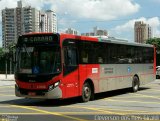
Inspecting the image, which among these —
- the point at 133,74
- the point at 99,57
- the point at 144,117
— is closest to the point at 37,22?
the point at 133,74

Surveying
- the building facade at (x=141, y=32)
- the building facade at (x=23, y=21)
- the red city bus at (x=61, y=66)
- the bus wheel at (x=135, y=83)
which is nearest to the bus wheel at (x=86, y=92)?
the red city bus at (x=61, y=66)

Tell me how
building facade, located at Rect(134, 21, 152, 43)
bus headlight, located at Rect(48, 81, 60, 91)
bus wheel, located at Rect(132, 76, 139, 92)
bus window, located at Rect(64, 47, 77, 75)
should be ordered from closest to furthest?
bus headlight, located at Rect(48, 81, 60, 91) < bus window, located at Rect(64, 47, 77, 75) < bus wheel, located at Rect(132, 76, 139, 92) < building facade, located at Rect(134, 21, 152, 43)

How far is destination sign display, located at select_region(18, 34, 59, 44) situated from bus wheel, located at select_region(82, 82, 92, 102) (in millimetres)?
2703

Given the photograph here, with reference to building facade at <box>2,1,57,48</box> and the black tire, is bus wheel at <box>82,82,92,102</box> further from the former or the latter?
building facade at <box>2,1,57,48</box>

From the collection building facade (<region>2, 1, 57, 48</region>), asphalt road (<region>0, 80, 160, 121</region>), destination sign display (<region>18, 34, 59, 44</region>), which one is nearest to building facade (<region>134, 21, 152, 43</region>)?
building facade (<region>2, 1, 57, 48</region>)

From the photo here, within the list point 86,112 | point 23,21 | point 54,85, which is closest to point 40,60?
point 54,85

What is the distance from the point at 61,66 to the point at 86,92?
2.33 metres

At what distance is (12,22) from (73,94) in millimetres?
38129

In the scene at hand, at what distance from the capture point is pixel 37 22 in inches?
2056

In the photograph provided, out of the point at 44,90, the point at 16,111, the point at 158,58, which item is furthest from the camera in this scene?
the point at 158,58

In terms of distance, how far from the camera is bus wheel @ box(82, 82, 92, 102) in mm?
18295

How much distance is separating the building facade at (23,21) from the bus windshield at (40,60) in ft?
112

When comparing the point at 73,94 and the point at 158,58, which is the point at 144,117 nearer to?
the point at 73,94

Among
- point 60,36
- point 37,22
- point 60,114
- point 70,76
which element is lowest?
point 60,114
